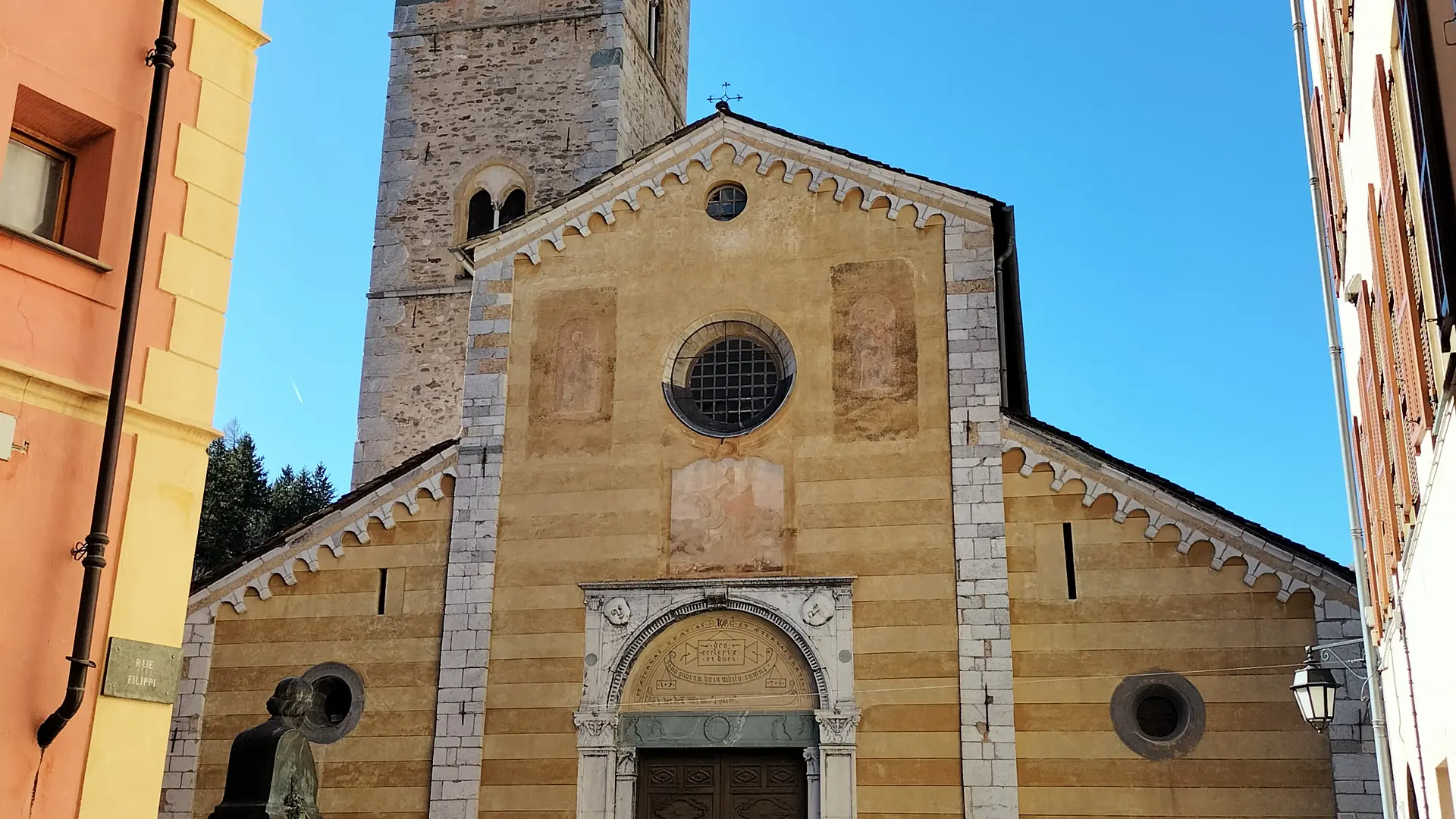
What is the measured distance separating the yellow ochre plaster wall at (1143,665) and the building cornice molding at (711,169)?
367cm

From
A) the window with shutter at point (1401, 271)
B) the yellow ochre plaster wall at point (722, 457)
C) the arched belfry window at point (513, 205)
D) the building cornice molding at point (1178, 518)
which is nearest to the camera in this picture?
the window with shutter at point (1401, 271)

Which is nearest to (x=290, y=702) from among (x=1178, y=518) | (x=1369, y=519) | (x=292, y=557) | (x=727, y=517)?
(x=1369, y=519)

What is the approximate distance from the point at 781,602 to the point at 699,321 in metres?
3.50

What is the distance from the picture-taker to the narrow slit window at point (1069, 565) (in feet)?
47.9

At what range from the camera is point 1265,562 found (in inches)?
555

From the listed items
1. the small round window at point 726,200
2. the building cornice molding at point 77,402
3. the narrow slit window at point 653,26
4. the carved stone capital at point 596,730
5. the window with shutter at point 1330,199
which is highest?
the narrow slit window at point 653,26

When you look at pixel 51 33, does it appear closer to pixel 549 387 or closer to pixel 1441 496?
pixel 1441 496

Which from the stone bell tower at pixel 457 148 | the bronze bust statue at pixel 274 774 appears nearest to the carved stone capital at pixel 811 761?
the bronze bust statue at pixel 274 774

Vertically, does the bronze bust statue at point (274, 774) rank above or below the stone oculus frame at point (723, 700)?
below

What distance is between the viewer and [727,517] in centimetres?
1573

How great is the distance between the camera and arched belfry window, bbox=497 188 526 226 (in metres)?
25.3

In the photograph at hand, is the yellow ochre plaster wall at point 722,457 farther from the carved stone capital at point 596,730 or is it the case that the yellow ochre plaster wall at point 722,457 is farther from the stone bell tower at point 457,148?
the stone bell tower at point 457,148

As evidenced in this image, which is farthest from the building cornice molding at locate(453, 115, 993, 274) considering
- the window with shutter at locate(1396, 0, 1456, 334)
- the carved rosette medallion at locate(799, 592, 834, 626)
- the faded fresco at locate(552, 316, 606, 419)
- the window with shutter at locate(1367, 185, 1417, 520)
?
the window with shutter at locate(1396, 0, 1456, 334)

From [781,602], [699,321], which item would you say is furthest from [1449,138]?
[699,321]
